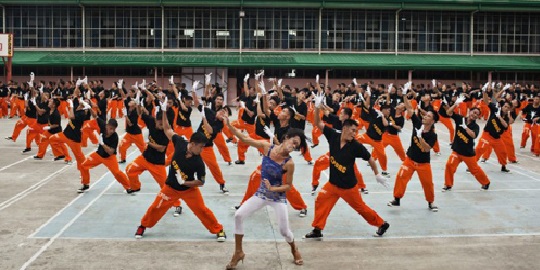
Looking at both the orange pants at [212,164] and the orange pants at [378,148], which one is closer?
the orange pants at [212,164]

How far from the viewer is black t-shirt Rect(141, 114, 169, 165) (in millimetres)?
12570

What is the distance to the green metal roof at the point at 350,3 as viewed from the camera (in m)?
46.2

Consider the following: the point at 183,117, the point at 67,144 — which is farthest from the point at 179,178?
the point at 183,117

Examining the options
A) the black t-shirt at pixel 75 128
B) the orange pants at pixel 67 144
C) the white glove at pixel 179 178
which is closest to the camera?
the white glove at pixel 179 178

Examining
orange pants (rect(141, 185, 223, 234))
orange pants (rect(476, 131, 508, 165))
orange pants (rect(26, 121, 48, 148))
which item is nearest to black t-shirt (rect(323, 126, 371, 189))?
orange pants (rect(141, 185, 223, 234))

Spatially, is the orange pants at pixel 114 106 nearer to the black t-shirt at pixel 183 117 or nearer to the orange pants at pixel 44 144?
the orange pants at pixel 44 144

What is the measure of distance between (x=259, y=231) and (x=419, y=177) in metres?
3.64

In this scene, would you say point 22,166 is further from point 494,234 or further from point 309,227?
point 494,234

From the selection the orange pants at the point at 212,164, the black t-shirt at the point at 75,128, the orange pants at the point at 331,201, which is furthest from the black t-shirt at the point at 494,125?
the black t-shirt at the point at 75,128

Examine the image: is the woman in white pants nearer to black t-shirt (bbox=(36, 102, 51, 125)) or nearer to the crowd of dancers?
the crowd of dancers

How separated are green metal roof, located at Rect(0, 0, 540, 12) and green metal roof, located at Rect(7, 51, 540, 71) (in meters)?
3.58

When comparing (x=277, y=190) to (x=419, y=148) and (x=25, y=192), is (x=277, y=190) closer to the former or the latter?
(x=419, y=148)

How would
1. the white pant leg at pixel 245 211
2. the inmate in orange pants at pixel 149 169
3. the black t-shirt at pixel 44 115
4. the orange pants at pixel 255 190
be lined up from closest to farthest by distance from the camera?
the white pant leg at pixel 245 211 → the orange pants at pixel 255 190 → the inmate in orange pants at pixel 149 169 → the black t-shirt at pixel 44 115

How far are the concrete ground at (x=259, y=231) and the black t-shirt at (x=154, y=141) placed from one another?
95cm
